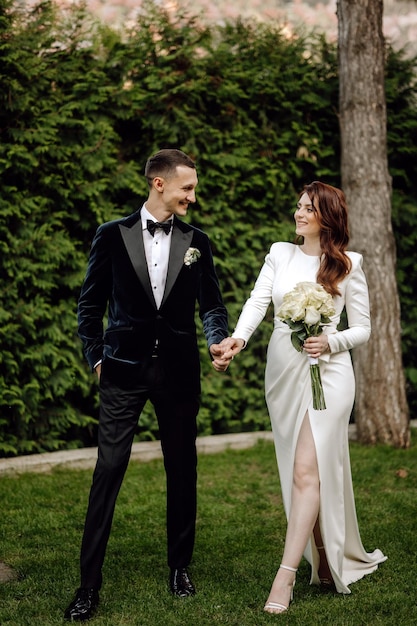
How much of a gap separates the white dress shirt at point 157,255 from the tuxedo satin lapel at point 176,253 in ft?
0.09

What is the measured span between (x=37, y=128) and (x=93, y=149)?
0.49 metres

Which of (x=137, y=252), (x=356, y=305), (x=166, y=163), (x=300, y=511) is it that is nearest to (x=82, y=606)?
(x=300, y=511)

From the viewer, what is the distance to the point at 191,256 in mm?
3938

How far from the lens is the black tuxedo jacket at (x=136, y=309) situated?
3.84 meters

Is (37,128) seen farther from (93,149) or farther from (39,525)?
(39,525)

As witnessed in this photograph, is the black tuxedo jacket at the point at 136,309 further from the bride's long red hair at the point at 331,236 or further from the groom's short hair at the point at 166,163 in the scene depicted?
the bride's long red hair at the point at 331,236

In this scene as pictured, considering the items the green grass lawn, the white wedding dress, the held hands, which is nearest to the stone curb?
the green grass lawn

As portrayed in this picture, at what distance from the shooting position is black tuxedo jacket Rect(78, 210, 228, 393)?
3844mm

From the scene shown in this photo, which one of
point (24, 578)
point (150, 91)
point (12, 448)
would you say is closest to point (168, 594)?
point (24, 578)

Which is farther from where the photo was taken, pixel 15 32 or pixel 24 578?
pixel 15 32

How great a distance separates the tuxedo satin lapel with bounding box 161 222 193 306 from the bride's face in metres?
0.56

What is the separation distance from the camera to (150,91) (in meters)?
6.89

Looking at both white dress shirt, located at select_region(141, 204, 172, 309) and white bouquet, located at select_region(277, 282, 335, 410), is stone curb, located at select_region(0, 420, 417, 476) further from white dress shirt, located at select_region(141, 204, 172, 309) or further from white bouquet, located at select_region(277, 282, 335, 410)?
white bouquet, located at select_region(277, 282, 335, 410)

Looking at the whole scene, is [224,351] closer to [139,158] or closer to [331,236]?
[331,236]
